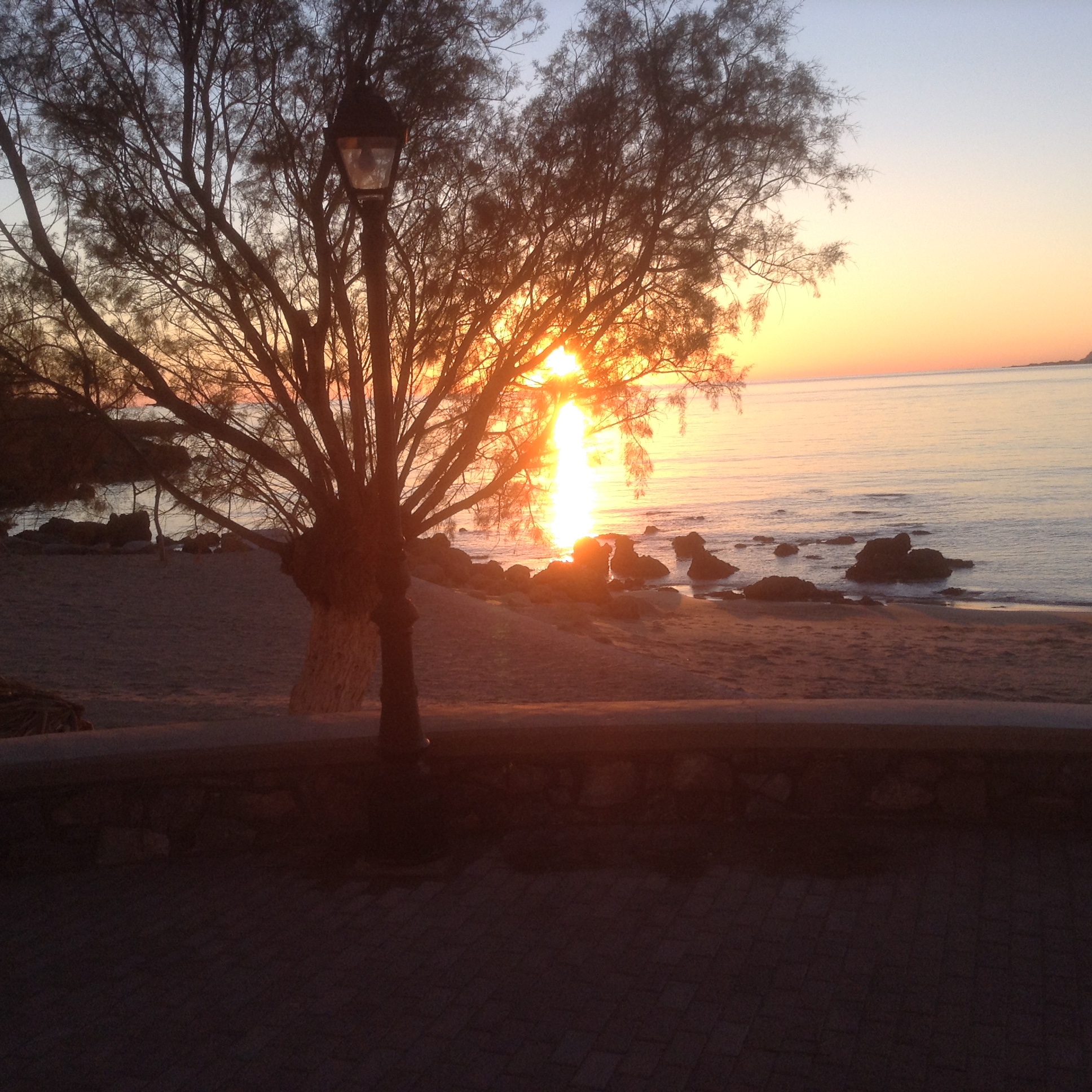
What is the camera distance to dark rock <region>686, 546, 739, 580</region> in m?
32.0

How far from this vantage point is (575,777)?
5.22 metres

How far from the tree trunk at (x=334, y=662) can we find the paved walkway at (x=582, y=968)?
13.0ft

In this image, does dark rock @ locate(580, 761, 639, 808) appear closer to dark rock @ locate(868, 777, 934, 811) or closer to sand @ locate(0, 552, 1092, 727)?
dark rock @ locate(868, 777, 934, 811)

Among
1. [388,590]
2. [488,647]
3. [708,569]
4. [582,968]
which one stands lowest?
[708,569]

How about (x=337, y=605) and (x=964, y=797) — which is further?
(x=337, y=605)

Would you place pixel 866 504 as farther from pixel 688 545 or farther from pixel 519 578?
pixel 519 578

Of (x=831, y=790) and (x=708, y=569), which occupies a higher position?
(x=831, y=790)

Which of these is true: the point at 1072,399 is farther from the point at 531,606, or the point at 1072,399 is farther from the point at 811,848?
the point at 811,848

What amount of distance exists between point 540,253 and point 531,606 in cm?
1515

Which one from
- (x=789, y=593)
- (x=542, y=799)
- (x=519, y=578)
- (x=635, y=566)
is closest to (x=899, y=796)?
(x=542, y=799)

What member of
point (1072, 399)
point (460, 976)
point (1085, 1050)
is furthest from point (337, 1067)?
point (1072, 399)

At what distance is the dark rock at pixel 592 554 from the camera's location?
3092cm

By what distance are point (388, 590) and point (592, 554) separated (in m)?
27.4

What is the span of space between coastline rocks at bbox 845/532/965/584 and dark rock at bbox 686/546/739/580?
3517 millimetres
